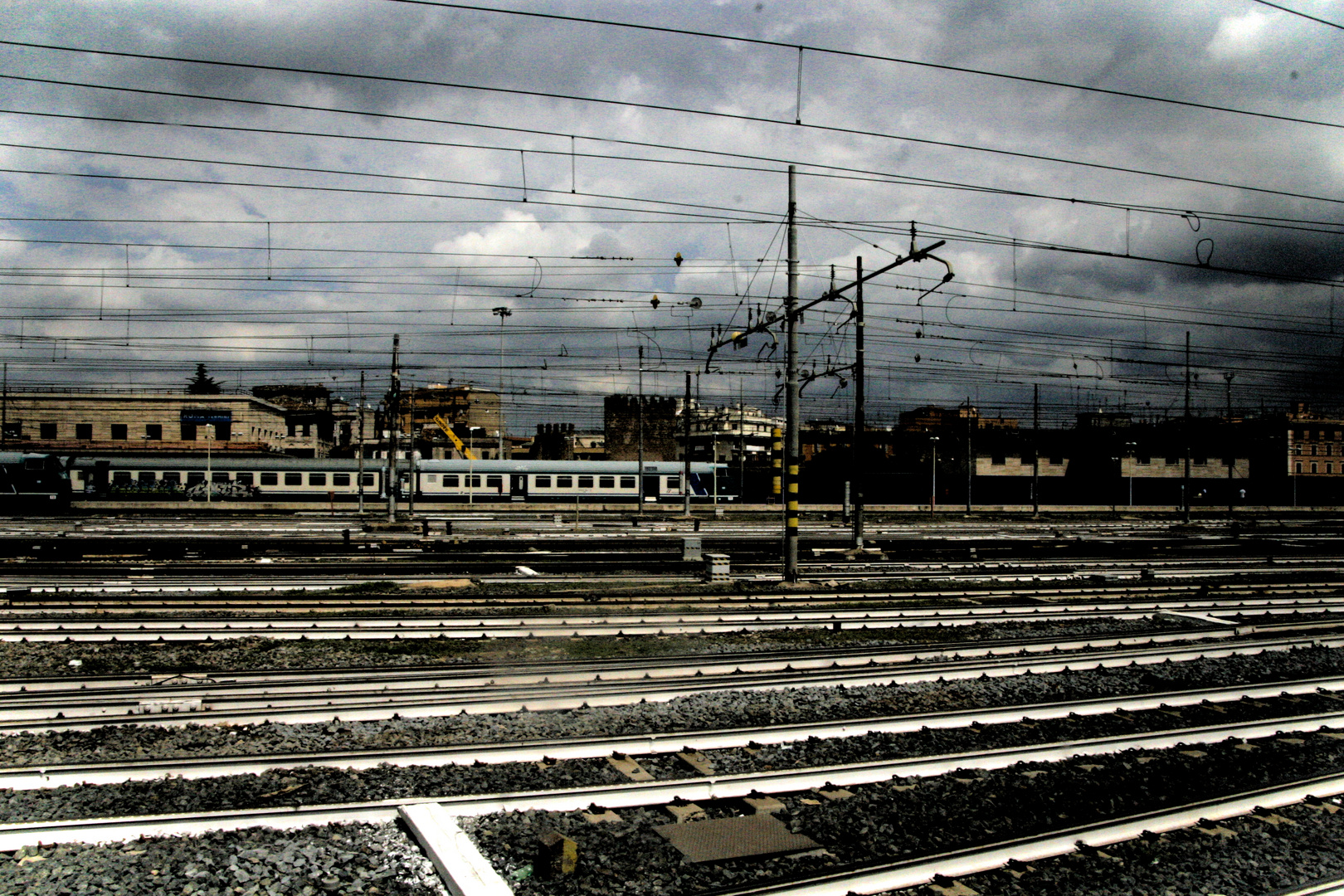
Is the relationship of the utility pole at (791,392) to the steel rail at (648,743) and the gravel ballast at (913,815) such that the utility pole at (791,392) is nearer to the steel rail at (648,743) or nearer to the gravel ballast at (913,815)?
the steel rail at (648,743)

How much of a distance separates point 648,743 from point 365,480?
47.1 metres

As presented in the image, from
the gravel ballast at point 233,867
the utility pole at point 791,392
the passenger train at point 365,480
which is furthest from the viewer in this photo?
the passenger train at point 365,480

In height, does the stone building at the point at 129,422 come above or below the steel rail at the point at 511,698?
above

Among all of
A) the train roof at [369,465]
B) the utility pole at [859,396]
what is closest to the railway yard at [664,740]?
the utility pole at [859,396]

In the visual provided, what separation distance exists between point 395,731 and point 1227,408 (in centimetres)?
5325

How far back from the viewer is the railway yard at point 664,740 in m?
5.34

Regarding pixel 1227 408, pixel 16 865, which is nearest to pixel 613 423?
pixel 1227 408

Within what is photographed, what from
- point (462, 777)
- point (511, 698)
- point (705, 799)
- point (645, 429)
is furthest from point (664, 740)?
point (645, 429)

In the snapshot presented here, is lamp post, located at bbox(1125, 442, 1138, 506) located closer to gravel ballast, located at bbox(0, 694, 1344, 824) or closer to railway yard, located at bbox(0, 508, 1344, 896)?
railway yard, located at bbox(0, 508, 1344, 896)

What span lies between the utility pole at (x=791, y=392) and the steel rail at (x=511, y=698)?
7.23 meters

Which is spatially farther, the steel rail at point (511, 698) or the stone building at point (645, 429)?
the stone building at point (645, 429)

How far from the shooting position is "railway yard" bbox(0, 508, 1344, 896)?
534cm

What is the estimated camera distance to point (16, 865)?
204 inches

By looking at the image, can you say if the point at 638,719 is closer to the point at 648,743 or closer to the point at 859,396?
the point at 648,743
